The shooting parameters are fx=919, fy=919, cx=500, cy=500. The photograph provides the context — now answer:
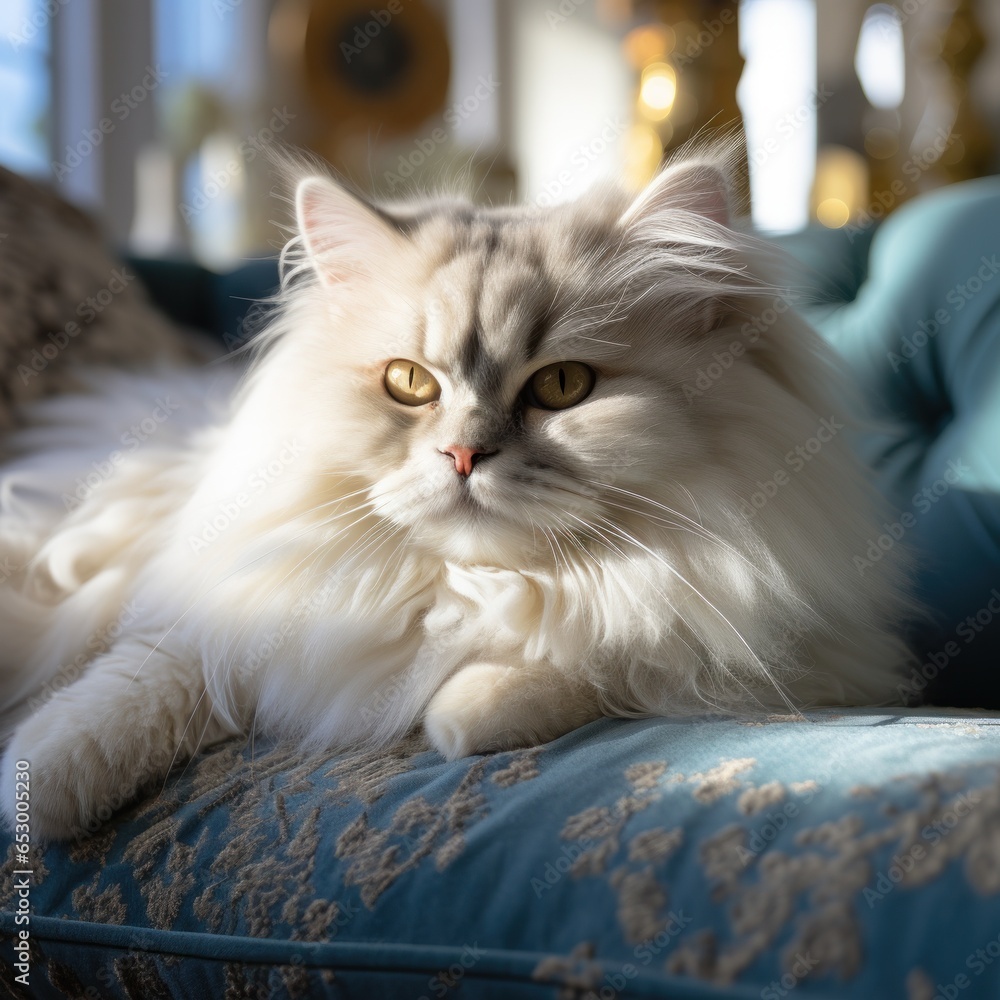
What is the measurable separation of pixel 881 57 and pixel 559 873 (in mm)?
4005

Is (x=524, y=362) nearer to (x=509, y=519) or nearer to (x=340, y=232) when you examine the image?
(x=509, y=519)

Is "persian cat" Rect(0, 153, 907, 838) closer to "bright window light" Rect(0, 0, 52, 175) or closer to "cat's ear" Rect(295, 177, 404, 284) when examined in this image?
"cat's ear" Rect(295, 177, 404, 284)

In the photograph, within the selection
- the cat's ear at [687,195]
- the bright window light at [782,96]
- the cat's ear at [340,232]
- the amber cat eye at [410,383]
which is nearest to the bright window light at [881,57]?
the bright window light at [782,96]

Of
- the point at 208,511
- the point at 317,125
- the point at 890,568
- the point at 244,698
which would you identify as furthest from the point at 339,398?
the point at 317,125

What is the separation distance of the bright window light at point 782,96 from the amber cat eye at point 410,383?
10.9 ft

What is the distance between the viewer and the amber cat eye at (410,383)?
1117mm

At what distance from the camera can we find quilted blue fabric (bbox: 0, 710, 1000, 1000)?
0.66 meters

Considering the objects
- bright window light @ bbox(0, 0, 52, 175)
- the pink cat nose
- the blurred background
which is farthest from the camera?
bright window light @ bbox(0, 0, 52, 175)

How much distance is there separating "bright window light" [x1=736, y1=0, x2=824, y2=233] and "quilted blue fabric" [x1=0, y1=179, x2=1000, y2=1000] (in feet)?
11.9

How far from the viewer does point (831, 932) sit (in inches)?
25.7

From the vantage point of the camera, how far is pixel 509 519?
3.36ft

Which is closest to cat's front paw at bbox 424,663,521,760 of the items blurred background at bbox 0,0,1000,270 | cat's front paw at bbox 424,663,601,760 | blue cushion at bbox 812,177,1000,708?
cat's front paw at bbox 424,663,601,760

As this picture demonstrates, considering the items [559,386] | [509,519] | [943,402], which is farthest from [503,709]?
[943,402]

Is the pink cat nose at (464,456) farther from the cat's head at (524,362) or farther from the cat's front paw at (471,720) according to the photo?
the cat's front paw at (471,720)
